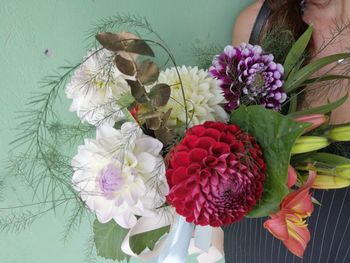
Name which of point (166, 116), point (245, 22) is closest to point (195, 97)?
point (166, 116)

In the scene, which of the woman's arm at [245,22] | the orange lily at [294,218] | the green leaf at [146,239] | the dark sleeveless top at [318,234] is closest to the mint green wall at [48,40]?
the woman's arm at [245,22]

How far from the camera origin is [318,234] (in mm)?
649

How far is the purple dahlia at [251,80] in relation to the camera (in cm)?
47

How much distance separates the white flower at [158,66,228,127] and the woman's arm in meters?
0.31

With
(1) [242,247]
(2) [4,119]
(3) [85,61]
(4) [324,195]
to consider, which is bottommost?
(1) [242,247]

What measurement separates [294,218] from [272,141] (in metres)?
0.11

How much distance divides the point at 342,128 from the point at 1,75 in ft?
1.58

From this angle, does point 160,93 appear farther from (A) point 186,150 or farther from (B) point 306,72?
(B) point 306,72

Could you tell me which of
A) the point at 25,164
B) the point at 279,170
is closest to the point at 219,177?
the point at 279,170

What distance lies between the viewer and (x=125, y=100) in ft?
1.28

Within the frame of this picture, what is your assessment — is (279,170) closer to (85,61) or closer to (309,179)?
(309,179)

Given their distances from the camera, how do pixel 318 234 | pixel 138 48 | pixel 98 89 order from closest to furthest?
pixel 138 48, pixel 98 89, pixel 318 234

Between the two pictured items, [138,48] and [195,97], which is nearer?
[138,48]

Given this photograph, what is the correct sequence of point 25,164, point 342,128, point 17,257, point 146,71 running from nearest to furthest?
point 146,71, point 342,128, point 25,164, point 17,257
